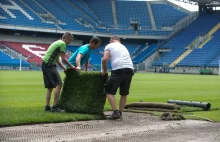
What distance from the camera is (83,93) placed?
34.1ft

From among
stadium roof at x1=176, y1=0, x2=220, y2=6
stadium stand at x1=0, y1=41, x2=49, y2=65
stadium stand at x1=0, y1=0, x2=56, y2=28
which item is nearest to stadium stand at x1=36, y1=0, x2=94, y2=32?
stadium stand at x1=0, y1=0, x2=56, y2=28

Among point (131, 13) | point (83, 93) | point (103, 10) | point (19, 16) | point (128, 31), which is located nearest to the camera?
point (83, 93)

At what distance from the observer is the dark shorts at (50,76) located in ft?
34.7

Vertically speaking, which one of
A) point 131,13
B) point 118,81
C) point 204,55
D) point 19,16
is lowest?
point 204,55

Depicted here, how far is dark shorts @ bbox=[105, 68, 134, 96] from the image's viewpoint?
9953mm

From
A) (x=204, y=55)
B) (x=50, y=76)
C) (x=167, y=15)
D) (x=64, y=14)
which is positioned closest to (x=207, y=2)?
(x=167, y=15)

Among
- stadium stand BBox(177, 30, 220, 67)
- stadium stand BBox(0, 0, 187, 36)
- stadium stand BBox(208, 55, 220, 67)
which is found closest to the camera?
stadium stand BBox(208, 55, 220, 67)

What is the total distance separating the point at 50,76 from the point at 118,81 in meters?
1.77

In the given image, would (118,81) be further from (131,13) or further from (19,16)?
(131,13)

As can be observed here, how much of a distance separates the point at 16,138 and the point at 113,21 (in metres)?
74.2

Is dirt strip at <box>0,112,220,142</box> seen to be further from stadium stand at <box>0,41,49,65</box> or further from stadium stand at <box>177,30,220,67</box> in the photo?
stadium stand at <box>177,30,220,67</box>

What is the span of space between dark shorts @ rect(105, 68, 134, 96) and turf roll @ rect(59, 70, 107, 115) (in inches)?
10.1

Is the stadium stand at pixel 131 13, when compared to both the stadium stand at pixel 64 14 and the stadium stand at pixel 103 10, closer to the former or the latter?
the stadium stand at pixel 103 10

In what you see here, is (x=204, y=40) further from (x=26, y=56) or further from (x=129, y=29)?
(x=26, y=56)
